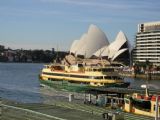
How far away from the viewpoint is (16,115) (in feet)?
41.2

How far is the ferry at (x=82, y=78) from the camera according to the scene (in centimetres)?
4343

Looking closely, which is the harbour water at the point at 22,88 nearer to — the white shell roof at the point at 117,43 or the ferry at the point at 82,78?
the ferry at the point at 82,78

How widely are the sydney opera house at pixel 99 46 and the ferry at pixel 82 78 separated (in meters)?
46.0

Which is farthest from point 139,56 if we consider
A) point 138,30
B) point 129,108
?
point 129,108

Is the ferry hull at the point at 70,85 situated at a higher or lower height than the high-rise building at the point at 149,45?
lower

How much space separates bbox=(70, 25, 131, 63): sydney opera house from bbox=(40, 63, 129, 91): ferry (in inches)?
1811

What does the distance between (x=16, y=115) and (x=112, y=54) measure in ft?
324

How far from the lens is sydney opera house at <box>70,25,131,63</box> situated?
333 feet

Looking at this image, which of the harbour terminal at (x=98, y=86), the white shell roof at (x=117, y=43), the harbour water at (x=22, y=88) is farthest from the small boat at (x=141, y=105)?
the white shell roof at (x=117, y=43)

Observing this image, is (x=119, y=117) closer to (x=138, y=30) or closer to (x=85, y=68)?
(x=85, y=68)

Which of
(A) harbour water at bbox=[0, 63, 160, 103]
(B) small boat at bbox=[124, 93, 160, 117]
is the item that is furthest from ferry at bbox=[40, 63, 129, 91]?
(B) small boat at bbox=[124, 93, 160, 117]

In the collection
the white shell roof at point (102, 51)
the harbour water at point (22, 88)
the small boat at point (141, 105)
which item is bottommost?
the harbour water at point (22, 88)

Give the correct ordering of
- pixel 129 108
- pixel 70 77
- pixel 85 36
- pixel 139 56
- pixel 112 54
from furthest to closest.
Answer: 1. pixel 139 56
2. pixel 112 54
3. pixel 85 36
4. pixel 70 77
5. pixel 129 108

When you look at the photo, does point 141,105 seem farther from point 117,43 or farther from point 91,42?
point 117,43
